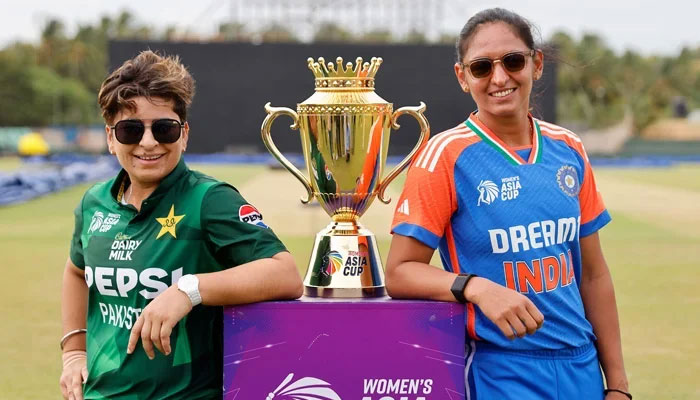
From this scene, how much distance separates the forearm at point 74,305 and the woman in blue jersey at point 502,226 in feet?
2.58

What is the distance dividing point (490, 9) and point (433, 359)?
79cm

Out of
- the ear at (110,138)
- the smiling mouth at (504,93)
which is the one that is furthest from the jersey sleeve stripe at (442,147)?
the ear at (110,138)

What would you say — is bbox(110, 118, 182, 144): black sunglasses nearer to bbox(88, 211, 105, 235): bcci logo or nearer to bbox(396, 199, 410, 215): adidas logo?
bbox(88, 211, 105, 235): bcci logo

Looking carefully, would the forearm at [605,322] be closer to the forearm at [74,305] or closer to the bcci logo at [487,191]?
the bcci logo at [487,191]

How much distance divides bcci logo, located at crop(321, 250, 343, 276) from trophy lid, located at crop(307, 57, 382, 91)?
41 centimetres

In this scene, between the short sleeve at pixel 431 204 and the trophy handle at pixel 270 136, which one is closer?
the short sleeve at pixel 431 204

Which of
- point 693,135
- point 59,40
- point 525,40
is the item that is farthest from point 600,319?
point 59,40

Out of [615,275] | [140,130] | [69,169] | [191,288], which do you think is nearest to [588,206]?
[191,288]

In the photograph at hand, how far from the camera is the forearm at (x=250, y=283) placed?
203cm

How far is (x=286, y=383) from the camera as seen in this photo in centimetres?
213

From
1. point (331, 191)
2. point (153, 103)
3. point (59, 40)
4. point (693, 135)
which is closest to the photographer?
point (153, 103)

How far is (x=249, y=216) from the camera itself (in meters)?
2.15

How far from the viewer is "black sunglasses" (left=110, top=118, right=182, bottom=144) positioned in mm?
2150

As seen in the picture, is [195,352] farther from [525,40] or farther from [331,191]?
[525,40]
